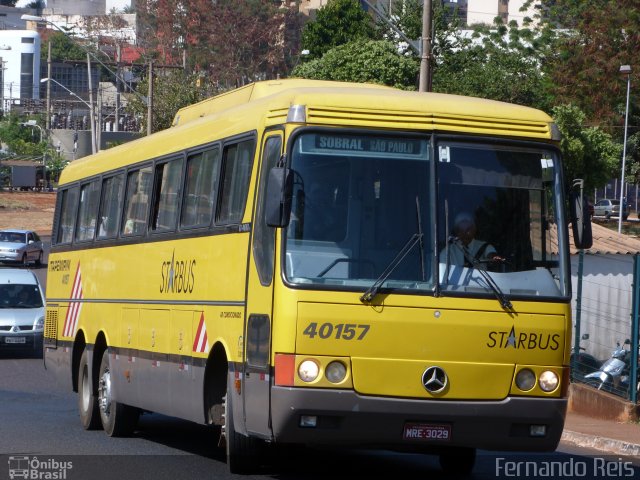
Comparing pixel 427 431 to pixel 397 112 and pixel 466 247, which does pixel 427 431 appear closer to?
pixel 466 247

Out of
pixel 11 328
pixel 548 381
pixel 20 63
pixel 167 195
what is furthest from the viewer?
pixel 20 63

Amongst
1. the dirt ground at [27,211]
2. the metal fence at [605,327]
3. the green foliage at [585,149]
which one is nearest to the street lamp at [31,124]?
the dirt ground at [27,211]

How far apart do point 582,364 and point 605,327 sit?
78 centimetres

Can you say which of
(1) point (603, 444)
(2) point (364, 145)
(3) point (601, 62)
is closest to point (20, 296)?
(1) point (603, 444)

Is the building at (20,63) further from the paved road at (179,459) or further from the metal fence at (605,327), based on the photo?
the paved road at (179,459)

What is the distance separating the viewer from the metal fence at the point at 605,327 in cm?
→ 1705

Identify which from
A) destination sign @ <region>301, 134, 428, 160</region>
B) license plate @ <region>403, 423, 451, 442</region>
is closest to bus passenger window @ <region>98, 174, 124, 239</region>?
destination sign @ <region>301, 134, 428, 160</region>

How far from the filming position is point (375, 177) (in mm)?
9633

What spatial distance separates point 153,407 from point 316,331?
3883mm

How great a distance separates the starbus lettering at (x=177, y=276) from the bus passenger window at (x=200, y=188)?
35 centimetres

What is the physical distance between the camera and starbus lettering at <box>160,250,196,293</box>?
11.6m

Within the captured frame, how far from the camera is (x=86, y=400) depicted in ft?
49.8

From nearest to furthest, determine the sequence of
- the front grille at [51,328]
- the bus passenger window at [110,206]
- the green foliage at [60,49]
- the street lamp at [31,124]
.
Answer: the bus passenger window at [110,206] < the front grille at [51,328] < the street lamp at [31,124] < the green foliage at [60,49]

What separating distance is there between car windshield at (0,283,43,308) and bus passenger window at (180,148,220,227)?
54.7 ft
